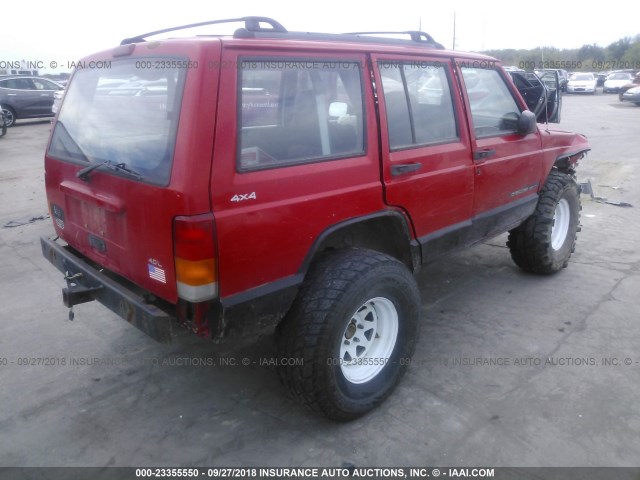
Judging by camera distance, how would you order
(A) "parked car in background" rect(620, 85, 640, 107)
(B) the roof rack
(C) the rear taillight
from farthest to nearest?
(A) "parked car in background" rect(620, 85, 640, 107) < (B) the roof rack < (C) the rear taillight

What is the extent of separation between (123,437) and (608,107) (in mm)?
25958

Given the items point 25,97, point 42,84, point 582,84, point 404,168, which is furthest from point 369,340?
point 582,84

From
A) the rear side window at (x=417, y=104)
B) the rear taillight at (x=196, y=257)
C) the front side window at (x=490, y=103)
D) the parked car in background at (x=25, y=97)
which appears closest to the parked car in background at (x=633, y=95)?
the parked car in background at (x=25, y=97)

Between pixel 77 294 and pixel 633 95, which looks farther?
pixel 633 95

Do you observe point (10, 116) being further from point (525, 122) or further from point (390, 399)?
point (390, 399)

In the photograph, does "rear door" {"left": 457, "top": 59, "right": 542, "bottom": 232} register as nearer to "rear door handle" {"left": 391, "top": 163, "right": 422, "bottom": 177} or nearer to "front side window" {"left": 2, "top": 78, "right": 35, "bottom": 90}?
"rear door handle" {"left": 391, "top": 163, "right": 422, "bottom": 177}

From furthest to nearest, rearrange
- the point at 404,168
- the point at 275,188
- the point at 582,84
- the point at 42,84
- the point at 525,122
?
the point at 582,84 < the point at 42,84 < the point at 525,122 < the point at 404,168 < the point at 275,188

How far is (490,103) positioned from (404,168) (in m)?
1.33

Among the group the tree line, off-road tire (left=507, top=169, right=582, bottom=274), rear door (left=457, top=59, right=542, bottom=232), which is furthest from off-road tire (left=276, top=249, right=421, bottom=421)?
the tree line

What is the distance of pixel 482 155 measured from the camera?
358 cm

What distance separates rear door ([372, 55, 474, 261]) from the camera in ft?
9.78

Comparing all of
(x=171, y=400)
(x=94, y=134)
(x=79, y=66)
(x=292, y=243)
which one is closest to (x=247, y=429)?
(x=171, y=400)

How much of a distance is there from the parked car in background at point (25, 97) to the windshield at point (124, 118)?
596 inches

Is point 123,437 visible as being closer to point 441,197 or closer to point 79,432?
point 79,432
